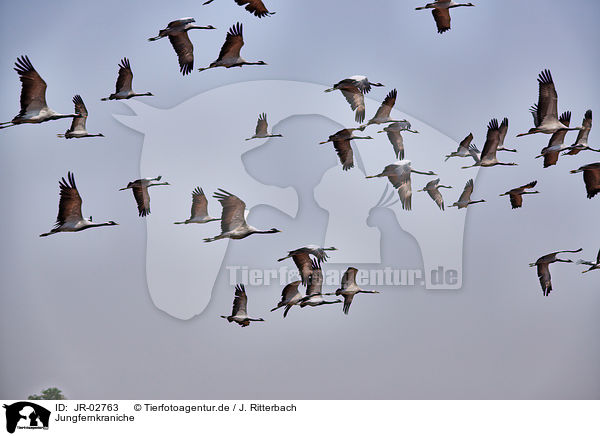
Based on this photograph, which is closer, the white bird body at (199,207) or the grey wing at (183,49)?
the grey wing at (183,49)

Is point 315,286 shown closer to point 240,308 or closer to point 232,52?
point 240,308

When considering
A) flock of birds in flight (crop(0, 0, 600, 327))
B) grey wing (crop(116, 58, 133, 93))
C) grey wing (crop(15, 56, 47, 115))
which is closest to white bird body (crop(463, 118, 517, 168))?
flock of birds in flight (crop(0, 0, 600, 327))

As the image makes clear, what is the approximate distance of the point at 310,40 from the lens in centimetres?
1287

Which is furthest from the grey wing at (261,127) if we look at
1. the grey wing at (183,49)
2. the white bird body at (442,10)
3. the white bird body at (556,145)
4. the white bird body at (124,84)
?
the white bird body at (556,145)

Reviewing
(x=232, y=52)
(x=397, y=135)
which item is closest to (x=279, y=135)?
(x=232, y=52)

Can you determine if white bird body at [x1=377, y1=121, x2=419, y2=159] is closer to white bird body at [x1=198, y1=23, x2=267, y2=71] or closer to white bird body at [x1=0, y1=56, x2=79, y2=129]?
white bird body at [x1=198, y1=23, x2=267, y2=71]

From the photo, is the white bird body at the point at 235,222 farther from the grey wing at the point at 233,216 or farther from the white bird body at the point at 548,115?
the white bird body at the point at 548,115

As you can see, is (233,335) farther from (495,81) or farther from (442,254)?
(495,81)

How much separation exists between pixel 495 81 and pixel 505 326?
3523 millimetres

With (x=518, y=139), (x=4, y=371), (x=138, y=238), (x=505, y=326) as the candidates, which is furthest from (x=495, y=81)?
(x=4, y=371)
